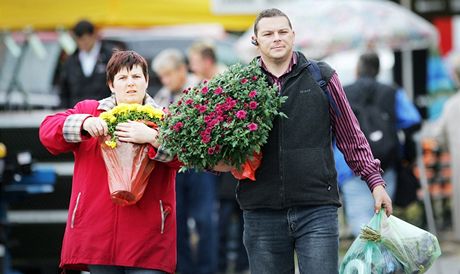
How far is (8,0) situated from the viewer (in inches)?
536

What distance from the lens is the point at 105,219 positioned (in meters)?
5.85

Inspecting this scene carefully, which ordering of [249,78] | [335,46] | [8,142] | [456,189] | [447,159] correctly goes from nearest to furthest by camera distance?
[249,78]
[8,142]
[456,189]
[335,46]
[447,159]

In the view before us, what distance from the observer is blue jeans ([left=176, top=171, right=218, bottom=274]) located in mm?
9922

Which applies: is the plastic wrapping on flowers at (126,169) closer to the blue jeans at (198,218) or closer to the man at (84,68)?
the blue jeans at (198,218)

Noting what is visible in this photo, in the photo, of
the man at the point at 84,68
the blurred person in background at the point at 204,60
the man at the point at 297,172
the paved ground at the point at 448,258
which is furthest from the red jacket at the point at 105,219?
the paved ground at the point at 448,258

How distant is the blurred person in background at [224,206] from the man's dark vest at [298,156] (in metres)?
4.66

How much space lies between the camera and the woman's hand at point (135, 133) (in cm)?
570

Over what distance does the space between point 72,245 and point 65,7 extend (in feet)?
26.0

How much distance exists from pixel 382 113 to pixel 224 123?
4.41 meters

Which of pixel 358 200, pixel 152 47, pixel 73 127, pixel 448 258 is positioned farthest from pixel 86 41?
pixel 73 127

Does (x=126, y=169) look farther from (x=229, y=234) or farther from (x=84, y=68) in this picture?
(x=229, y=234)

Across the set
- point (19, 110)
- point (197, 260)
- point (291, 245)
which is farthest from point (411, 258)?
point (19, 110)

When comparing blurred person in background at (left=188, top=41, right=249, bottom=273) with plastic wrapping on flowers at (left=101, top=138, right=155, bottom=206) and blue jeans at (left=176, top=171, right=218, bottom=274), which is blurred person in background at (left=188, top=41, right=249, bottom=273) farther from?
plastic wrapping on flowers at (left=101, top=138, right=155, bottom=206)

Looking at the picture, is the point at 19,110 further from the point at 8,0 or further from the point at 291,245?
the point at 291,245
